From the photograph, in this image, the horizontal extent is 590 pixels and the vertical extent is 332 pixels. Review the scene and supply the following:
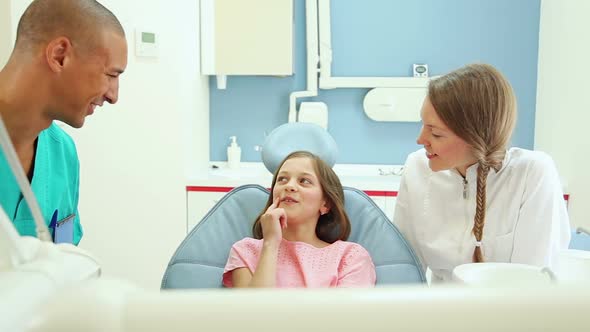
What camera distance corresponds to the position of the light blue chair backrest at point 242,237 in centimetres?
167

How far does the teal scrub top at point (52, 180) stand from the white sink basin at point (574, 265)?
4.47 ft

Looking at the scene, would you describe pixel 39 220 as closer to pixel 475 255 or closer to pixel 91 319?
pixel 91 319

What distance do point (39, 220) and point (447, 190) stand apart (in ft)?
4.79

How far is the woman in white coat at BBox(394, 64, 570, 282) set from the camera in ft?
5.22

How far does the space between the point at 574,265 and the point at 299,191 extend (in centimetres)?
83

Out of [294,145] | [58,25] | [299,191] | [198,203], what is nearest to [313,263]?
[299,191]

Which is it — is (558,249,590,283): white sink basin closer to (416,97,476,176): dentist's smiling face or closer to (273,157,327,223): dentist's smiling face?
(416,97,476,176): dentist's smiling face

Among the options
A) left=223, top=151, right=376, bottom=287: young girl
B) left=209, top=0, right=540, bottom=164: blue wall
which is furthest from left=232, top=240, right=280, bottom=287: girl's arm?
left=209, top=0, right=540, bottom=164: blue wall

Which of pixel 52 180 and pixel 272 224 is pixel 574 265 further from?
pixel 52 180

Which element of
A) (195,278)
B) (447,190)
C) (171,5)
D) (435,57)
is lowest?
(195,278)

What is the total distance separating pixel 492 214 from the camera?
166cm

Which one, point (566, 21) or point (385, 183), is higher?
point (566, 21)

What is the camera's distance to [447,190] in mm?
1734

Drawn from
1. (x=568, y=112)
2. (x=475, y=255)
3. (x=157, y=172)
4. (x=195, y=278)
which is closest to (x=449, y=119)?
(x=475, y=255)
